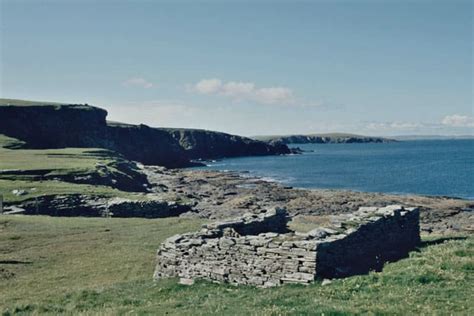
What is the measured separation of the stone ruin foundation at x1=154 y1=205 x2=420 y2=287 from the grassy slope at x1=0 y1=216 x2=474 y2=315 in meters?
1.12

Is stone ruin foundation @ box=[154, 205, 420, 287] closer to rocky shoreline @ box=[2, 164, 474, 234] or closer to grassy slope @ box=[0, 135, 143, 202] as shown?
rocky shoreline @ box=[2, 164, 474, 234]

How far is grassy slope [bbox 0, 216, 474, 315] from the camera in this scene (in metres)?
15.0

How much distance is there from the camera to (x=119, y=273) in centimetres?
2638

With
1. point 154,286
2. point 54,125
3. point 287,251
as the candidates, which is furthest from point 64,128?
point 287,251

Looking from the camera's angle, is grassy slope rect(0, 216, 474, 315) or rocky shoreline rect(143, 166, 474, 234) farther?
rocky shoreline rect(143, 166, 474, 234)

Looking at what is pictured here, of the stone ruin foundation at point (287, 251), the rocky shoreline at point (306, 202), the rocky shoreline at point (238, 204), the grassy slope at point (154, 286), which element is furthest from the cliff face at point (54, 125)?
the stone ruin foundation at point (287, 251)

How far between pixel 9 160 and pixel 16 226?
47508 millimetres

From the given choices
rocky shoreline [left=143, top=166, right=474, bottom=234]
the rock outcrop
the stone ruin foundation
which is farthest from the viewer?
rocky shoreline [left=143, top=166, right=474, bottom=234]

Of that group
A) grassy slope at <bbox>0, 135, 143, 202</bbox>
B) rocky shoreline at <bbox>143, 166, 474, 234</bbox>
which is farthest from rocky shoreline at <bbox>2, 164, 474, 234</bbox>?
grassy slope at <bbox>0, 135, 143, 202</bbox>

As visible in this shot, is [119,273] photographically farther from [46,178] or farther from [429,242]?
[46,178]

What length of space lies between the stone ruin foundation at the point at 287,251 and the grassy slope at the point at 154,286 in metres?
1.12

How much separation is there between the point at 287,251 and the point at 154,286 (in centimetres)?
601

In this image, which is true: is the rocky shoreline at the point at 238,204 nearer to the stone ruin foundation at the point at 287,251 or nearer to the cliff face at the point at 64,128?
the stone ruin foundation at the point at 287,251

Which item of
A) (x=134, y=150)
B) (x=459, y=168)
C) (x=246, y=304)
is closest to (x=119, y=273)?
(x=246, y=304)
